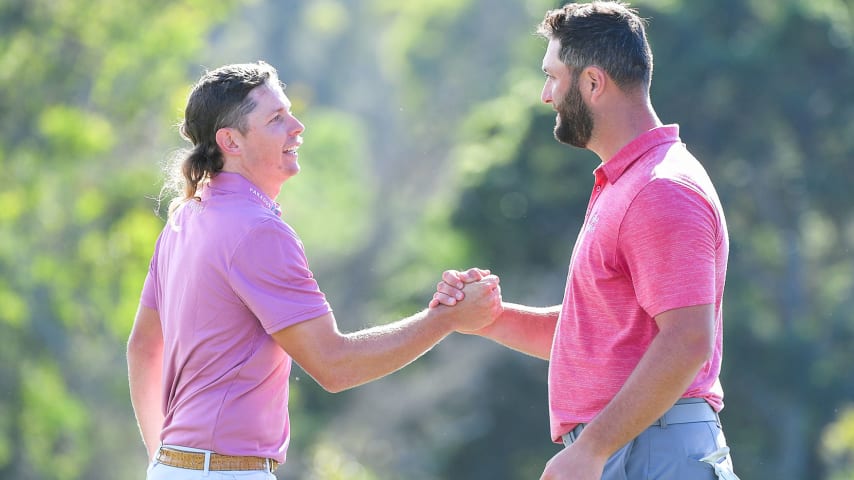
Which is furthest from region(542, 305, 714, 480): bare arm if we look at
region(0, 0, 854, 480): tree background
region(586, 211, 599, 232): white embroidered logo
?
region(0, 0, 854, 480): tree background

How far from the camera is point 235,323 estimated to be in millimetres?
3848

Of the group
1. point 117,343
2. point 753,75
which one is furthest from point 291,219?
point 753,75

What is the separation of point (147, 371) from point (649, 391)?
1.71 metres

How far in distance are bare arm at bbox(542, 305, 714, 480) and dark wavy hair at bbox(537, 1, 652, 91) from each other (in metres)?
0.78

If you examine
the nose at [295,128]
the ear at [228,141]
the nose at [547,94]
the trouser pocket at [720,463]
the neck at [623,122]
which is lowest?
the trouser pocket at [720,463]

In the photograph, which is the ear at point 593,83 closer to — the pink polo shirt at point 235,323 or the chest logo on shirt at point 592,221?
the chest logo on shirt at point 592,221

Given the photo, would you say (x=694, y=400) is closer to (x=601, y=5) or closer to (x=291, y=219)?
(x=601, y=5)

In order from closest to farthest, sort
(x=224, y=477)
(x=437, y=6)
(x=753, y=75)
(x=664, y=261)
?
(x=664, y=261) < (x=224, y=477) < (x=753, y=75) < (x=437, y=6)

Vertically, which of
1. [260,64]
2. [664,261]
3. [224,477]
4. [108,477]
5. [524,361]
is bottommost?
[108,477]

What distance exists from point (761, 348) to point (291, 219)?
12119 mm

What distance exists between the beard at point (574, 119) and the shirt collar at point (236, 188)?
90cm

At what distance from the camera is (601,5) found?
3.92 metres

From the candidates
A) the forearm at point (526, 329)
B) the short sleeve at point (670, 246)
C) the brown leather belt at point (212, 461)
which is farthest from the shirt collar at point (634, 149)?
the brown leather belt at point (212, 461)

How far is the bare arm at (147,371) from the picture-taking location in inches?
169
